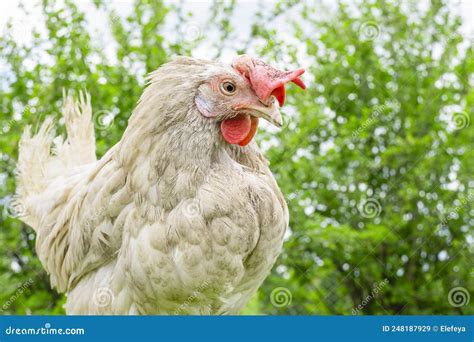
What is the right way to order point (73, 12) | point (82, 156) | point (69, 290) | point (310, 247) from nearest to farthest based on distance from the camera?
1. point (69, 290)
2. point (82, 156)
3. point (73, 12)
4. point (310, 247)

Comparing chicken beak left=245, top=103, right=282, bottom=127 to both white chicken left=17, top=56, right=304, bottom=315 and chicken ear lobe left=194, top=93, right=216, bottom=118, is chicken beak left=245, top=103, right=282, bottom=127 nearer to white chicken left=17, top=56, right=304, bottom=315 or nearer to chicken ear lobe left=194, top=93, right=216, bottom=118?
white chicken left=17, top=56, right=304, bottom=315

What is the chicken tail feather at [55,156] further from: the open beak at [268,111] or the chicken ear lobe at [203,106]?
the open beak at [268,111]

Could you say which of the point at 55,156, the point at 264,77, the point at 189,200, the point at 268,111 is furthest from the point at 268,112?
the point at 55,156

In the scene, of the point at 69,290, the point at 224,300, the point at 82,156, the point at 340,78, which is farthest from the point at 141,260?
the point at 340,78

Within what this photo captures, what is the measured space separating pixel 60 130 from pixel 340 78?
2183 millimetres

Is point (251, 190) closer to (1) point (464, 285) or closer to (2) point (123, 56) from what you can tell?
(2) point (123, 56)

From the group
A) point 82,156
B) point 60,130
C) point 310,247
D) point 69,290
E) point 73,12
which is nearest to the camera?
point 69,290

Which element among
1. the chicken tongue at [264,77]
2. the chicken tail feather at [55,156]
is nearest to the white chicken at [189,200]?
the chicken tongue at [264,77]

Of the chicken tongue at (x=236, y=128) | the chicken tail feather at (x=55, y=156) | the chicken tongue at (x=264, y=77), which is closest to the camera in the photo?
the chicken tongue at (x=264, y=77)

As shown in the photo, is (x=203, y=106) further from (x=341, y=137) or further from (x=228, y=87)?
(x=341, y=137)

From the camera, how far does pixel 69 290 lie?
3.02 metres

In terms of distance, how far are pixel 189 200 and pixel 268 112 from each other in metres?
0.43

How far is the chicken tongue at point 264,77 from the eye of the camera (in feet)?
7.85

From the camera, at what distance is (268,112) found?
2420mm
